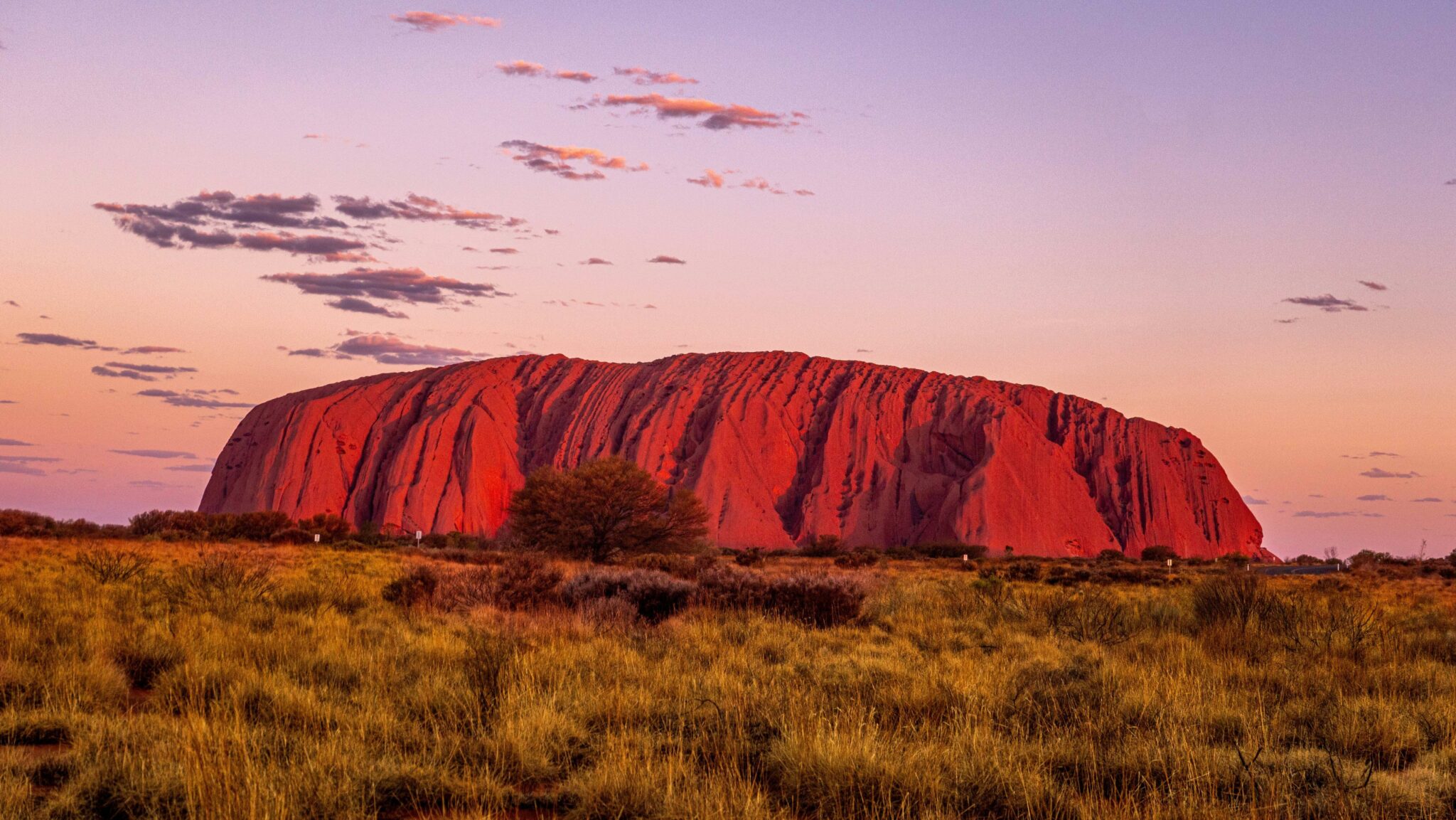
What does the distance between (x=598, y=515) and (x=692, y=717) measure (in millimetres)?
32371

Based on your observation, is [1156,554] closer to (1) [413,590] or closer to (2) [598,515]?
(2) [598,515]

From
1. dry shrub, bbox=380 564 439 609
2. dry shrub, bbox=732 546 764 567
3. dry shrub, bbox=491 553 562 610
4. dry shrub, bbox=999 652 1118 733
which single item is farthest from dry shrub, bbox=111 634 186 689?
dry shrub, bbox=732 546 764 567

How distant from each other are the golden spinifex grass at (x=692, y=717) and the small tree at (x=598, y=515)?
25.2 m

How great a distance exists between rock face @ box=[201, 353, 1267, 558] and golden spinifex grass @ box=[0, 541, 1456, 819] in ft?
188

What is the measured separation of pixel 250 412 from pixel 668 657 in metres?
88.5

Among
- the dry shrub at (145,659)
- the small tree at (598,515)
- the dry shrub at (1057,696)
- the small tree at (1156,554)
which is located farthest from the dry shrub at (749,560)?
the small tree at (1156,554)

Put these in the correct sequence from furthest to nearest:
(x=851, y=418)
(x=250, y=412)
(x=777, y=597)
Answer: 1. (x=250, y=412)
2. (x=851, y=418)
3. (x=777, y=597)

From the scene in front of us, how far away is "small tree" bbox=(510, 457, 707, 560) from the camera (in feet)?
127

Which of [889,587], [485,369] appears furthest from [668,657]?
[485,369]

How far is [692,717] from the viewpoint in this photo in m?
7.14

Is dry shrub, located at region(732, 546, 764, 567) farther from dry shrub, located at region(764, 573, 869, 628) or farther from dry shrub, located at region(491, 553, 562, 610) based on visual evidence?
dry shrub, located at region(764, 573, 869, 628)

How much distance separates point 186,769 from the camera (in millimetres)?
4961

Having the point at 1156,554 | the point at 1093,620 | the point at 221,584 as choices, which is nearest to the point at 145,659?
the point at 221,584

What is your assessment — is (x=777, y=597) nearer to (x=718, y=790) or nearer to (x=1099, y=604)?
(x=1099, y=604)
